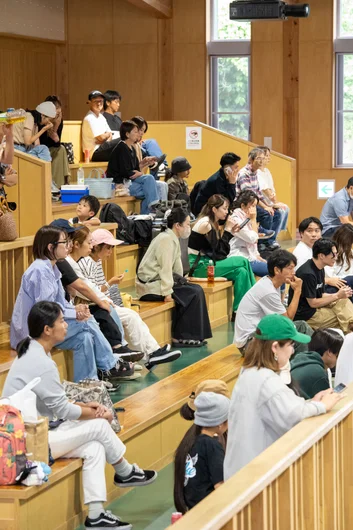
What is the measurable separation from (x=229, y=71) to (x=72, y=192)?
243 inches

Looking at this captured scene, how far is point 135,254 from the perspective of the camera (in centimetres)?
893

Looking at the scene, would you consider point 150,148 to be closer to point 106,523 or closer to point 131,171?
point 131,171

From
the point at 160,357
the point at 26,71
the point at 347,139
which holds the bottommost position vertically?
the point at 160,357

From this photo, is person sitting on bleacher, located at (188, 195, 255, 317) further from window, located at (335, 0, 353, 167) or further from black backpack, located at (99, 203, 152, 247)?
window, located at (335, 0, 353, 167)

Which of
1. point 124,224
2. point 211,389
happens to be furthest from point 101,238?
point 211,389

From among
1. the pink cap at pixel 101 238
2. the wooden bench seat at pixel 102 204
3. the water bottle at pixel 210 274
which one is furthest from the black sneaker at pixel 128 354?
the wooden bench seat at pixel 102 204

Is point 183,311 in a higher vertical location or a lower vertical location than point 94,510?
higher

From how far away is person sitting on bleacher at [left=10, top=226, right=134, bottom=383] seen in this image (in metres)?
5.77

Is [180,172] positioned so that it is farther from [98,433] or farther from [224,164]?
[98,433]

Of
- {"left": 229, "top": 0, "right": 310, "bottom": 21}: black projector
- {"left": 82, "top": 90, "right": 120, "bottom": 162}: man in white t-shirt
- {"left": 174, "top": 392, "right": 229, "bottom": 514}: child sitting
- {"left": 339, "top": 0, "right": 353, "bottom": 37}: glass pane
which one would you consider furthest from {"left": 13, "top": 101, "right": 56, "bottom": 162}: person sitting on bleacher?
{"left": 339, "top": 0, "right": 353, "bottom": 37}: glass pane

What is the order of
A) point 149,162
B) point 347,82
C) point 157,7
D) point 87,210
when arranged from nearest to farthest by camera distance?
point 87,210 < point 149,162 < point 157,7 < point 347,82

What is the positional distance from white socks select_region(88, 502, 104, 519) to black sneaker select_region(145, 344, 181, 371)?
2.09 m

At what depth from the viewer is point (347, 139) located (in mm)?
14477

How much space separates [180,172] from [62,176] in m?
1.32
